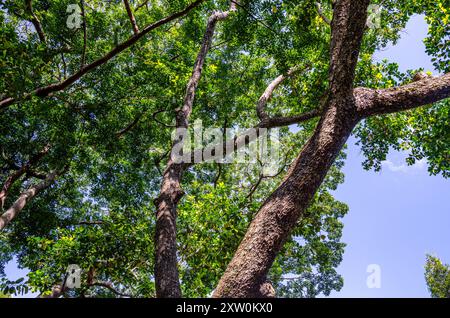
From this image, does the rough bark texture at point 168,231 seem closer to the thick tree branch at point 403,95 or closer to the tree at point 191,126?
the tree at point 191,126

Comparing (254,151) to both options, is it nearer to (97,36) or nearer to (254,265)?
(97,36)

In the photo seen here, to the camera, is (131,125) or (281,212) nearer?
(281,212)

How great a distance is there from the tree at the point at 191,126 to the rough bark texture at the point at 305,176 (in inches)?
0.7

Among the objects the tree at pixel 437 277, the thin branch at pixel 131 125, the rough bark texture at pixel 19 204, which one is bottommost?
the tree at pixel 437 277

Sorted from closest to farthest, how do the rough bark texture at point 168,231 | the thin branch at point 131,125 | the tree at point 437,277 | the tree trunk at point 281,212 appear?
the tree trunk at point 281,212, the rough bark texture at point 168,231, the thin branch at point 131,125, the tree at point 437,277

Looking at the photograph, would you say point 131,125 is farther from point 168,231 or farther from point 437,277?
point 437,277

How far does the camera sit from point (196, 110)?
1021 cm

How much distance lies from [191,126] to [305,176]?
7.63 meters

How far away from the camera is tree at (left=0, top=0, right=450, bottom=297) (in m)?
3.83

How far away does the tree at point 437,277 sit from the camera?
2389 cm

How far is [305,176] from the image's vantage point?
350cm

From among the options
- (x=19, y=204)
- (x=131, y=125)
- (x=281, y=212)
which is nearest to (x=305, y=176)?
(x=281, y=212)

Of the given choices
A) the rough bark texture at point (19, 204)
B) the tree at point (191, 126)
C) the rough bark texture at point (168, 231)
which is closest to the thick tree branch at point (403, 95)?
the tree at point (191, 126)

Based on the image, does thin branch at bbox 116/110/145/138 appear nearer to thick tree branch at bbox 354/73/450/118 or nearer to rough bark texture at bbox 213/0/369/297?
→ rough bark texture at bbox 213/0/369/297
